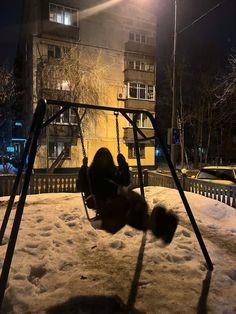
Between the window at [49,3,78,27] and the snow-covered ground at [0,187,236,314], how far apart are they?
69.6ft

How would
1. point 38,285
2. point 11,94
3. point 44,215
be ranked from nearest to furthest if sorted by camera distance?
point 38,285
point 44,215
point 11,94

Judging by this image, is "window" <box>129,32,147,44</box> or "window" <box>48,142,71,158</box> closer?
"window" <box>48,142,71,158</box>

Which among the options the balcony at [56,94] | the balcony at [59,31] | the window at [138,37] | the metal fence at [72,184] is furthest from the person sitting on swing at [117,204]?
the window at [138,37]

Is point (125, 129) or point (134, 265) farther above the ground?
point (125, 129)

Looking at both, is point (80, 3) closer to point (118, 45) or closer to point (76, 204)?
point (118, 45)

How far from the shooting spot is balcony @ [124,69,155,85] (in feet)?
83.8

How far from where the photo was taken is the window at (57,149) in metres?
23.0

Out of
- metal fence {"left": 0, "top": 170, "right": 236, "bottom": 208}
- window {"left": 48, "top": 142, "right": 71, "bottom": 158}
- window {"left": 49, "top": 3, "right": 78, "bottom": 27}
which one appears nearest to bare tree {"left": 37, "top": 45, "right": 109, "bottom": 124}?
window {"left": 48, "top": 142, "right": 71, "bottom": 158}

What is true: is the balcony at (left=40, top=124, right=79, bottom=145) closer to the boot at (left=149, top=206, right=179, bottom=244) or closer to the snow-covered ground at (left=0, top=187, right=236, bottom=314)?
the snow-covered ground at (left=0, top=187, right=236, bottom=314)

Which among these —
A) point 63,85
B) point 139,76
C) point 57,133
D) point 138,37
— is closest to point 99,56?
point 139,76

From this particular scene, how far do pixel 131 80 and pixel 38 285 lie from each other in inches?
939

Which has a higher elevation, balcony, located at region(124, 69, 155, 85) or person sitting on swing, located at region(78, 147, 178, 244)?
balcony, located at region(124, 69, 155, 85)

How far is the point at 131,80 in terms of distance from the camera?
25688 mm

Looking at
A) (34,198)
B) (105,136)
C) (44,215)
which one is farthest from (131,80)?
(44,215)
